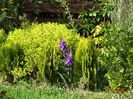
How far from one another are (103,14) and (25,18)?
6.10 feet

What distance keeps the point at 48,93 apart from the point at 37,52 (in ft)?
4.00

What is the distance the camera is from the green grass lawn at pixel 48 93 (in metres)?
8.02

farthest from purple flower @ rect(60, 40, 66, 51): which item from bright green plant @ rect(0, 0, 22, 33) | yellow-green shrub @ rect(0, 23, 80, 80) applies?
bright green plant @ rect(0, 0, 22, 33)

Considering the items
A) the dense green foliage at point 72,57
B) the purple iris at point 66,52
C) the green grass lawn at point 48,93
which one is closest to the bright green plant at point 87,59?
the dense green foliage at point 72,57

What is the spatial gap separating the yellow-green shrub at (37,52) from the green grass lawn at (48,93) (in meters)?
0.45

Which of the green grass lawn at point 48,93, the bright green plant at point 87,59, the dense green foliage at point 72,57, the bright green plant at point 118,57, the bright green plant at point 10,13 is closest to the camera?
the green grass lawn at point 48,93

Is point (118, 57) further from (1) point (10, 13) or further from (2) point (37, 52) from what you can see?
(1) point (10, 13)

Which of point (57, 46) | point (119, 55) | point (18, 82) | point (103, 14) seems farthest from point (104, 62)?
point (103, 14)

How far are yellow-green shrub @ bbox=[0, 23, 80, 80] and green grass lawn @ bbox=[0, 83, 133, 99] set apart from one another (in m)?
0.45

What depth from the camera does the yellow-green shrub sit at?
938cm

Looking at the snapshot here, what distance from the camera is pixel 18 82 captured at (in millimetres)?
9414

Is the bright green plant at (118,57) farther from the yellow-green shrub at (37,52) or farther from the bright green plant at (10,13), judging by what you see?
the bright green plant at (10,13)

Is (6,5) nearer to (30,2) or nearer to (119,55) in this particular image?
(30,2)

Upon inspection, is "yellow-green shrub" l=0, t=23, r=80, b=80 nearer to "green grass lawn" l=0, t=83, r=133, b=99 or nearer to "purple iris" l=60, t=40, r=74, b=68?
"purple iris" l=60, t=40, r=74, b=68
